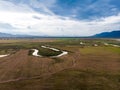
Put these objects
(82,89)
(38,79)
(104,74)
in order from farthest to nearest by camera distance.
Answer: (104,74)
(38,79)
(82,89)

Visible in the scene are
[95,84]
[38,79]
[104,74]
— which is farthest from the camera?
[104,74]

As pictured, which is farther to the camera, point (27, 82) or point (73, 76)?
point (73, 76)

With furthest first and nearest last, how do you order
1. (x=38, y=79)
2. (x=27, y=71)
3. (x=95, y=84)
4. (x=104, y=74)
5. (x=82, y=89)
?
(x=27, y=71), (x=104, y=74), (x=38, y=79), (x=95, y=84), (x=82, y=89)

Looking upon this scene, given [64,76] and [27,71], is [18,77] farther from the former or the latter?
[64,76]

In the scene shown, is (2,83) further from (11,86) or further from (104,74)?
(104,74)

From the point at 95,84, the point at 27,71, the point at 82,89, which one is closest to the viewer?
the point at 82,89

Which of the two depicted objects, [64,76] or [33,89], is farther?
[64,76]

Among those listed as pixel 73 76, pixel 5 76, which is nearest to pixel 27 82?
pixel 5 76

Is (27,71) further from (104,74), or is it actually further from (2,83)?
(104,74)

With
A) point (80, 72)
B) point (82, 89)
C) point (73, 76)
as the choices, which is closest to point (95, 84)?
point (82, 89)
